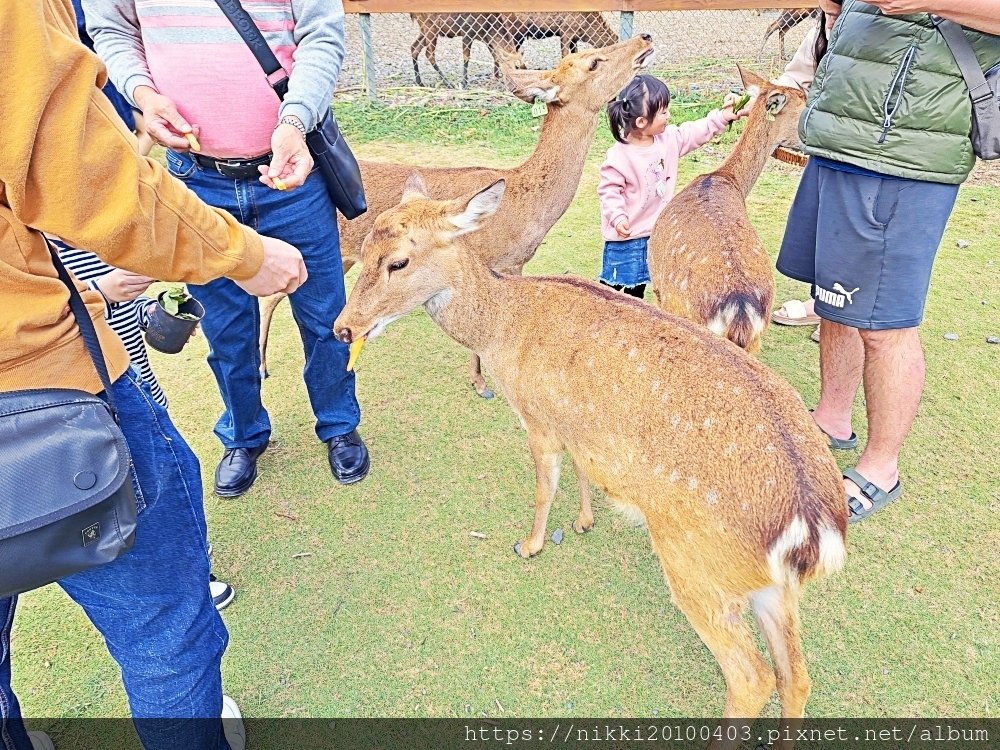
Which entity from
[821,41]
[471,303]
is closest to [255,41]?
[471,303]

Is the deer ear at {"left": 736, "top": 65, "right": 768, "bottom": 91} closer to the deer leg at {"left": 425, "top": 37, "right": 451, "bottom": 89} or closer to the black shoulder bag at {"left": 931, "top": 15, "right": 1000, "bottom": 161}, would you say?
the black shoulder bag at {"left": 931, "top": 15, "right": 1000, "bottom": 161}

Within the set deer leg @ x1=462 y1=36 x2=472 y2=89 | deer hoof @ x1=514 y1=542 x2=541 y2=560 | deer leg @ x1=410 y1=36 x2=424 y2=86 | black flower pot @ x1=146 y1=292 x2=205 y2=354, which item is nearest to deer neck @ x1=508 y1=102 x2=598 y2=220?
deer hoof @ x1=514 y1=542 x2=541 y2=560

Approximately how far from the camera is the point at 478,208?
9.24 ft

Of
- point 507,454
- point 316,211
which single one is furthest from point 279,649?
point 316,211

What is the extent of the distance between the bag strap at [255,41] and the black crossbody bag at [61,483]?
1459 mm

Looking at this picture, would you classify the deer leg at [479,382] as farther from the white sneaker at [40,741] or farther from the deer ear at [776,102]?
the white sneaker at [40,741]

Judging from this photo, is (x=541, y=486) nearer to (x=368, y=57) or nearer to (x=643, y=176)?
(x=643, y=176)

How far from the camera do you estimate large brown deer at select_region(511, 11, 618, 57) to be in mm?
9883

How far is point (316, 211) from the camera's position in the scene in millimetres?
Answer: 2740

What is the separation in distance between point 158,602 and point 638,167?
3335mm

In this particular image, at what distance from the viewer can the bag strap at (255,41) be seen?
7.48 feet

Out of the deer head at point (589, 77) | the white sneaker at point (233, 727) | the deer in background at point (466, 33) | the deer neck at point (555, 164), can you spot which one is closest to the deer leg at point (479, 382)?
the deer neck at point (555, 164)

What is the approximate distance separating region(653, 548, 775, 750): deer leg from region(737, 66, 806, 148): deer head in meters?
3.04

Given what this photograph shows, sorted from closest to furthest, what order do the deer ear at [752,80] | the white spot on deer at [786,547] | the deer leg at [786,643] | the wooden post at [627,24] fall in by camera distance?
the white spot on deer at [786,547]
the deer leg at [786,643]
the deer ear at [752,80]
the wooden post at [627,24]
